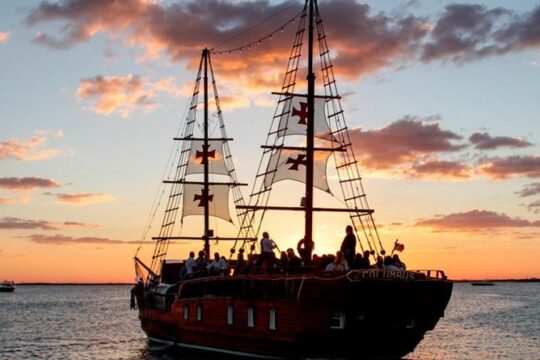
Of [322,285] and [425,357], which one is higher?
[322,285]

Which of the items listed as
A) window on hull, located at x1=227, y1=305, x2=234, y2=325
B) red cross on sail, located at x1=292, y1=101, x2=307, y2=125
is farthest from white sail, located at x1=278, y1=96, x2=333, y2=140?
window on hull, located at x1=227, y1=305, x2=234, y2=325

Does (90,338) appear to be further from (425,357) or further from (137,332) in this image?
(425,357)

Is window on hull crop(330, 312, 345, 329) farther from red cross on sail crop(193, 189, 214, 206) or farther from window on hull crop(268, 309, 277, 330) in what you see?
red cross on sail crop(193, 189, 214, 206)

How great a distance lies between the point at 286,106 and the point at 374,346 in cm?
1317

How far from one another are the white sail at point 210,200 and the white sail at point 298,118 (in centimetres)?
2101

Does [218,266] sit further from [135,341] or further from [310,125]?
[135,341]

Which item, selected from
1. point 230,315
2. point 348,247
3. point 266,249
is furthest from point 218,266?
point 348,247

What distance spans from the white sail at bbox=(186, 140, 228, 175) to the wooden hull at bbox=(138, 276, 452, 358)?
938 inches

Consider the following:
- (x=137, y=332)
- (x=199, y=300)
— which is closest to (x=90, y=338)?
(x=137, y=332)

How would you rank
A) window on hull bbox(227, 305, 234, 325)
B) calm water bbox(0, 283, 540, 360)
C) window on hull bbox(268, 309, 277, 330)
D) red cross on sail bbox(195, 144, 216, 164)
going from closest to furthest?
window on hull bbox(268, 309, 277, 330) < window on hull bbox(227, 305, 234, 325) < calm water bbox(0, 283, 540, 360) < red cross on sail bbox(195, 144, 216, 164)

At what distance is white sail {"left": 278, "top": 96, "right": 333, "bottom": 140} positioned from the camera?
42.3 m

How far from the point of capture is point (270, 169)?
4294cm

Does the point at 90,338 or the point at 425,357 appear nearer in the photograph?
the point at 425,357

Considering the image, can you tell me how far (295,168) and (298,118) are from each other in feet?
7.97
